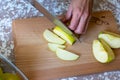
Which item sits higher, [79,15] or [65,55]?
[79,15]

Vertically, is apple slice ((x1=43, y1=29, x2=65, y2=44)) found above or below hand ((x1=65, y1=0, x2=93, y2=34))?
below

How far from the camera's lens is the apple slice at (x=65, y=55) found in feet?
2.66

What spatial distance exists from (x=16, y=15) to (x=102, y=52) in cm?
32

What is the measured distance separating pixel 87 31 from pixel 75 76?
0.17 meters

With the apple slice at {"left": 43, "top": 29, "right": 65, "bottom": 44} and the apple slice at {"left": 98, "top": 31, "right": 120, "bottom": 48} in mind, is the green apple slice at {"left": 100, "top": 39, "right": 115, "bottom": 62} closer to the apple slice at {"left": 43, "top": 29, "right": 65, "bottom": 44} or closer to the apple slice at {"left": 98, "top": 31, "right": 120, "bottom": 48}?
the apple slice at {"left": 98, "top": 31, "right": 120, "bottom": 48}

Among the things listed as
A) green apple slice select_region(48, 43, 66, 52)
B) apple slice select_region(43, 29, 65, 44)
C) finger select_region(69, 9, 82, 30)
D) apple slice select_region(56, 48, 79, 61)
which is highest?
finger select_region(69, 9, 82, 30)

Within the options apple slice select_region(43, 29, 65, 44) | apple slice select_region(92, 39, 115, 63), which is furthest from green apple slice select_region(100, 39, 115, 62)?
apple slice select_region(43, 29, 65, 44)

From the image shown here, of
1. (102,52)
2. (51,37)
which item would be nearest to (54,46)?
(51,37)

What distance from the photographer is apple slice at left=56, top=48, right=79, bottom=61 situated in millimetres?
811

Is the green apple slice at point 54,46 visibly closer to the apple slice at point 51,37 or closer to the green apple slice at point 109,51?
the apple slice at point 51,37

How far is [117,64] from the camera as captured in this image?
32.4 inches

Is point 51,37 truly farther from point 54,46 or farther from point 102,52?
point 102,52

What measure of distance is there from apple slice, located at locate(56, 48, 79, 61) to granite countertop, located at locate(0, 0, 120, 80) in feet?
0.19

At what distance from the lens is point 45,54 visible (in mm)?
825
